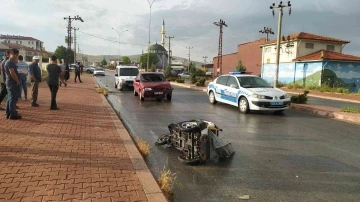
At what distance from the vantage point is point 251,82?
1258 cm

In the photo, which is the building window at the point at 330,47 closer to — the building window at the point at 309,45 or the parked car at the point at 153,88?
the building window at the point at 309,45

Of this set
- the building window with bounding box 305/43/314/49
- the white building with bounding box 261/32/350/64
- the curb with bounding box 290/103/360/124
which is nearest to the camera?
the curb with bounding box 290/103/360/124

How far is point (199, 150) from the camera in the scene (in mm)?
5316

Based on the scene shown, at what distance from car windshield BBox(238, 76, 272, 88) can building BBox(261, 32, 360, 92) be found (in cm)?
2245

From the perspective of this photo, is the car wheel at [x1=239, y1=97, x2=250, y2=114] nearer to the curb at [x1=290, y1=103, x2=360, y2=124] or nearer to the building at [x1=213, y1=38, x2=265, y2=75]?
the curb at [x1=290, y1=103, x2=360, y2=124]

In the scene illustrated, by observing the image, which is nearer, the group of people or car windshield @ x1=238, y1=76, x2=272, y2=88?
the group of people

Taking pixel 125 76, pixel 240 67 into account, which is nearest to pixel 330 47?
pixel 240 67

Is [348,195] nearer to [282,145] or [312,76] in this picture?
[282,145]

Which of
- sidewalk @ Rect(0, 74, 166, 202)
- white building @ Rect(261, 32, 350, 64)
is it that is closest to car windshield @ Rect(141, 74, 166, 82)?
sidewalk @ Rect(0, 74, 166, 202)

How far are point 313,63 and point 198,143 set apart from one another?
31.9 metres

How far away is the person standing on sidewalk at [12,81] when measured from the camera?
764cm

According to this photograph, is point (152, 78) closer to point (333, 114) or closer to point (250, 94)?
point (250, 94)

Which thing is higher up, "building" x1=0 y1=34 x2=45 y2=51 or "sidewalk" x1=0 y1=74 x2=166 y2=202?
"building" x1=0 y1=34 x2=45 y2=51

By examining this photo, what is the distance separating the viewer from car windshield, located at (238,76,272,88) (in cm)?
1239
